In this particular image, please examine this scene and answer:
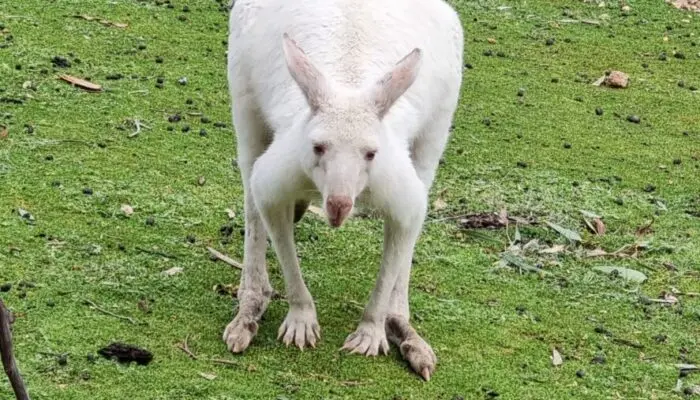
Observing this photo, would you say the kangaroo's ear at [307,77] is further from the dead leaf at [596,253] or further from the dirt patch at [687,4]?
the dirt patch at [687,4]

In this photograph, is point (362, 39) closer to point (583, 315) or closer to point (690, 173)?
point (583, 315)

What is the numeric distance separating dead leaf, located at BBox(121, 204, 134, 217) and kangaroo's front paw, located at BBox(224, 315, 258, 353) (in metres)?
1.02

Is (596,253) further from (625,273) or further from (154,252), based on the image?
(154,252)

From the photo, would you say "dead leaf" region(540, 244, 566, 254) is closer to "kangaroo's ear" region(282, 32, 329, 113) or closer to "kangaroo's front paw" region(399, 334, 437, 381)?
"kangaroo's front paw" region(399, 334, 437, 381)

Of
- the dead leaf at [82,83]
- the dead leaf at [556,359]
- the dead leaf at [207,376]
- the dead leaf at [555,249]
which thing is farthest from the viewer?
the dead leaf at [82,83]

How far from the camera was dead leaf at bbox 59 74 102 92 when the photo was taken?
662 cm

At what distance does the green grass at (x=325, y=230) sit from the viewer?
430cm

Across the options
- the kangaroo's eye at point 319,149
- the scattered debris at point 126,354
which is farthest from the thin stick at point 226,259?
the kangaroo's eye at point 319,149

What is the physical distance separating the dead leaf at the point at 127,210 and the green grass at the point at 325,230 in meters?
0.03

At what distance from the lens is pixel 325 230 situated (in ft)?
18.2

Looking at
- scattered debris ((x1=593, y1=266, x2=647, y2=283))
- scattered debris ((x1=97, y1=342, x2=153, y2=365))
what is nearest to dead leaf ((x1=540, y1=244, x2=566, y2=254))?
scattered debris ((x1=593, y1=266, x2=647, y2=283))

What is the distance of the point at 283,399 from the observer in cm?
402

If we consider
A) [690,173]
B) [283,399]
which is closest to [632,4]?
[690,173]

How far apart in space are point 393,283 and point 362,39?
0.82 meters
